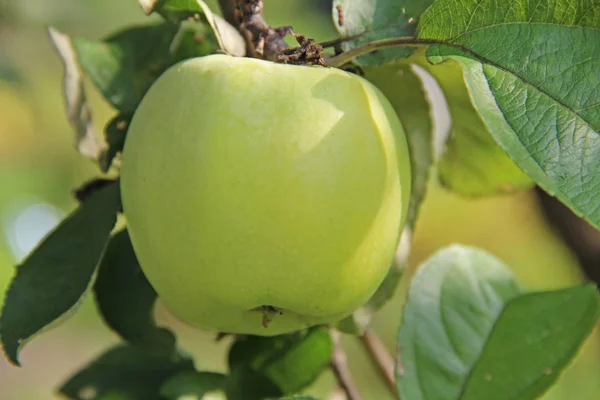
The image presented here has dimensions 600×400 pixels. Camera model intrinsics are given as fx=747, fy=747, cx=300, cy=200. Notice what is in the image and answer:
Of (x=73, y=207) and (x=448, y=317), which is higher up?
(x=448, y=317)

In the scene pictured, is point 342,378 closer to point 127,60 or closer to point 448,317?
point 448,317

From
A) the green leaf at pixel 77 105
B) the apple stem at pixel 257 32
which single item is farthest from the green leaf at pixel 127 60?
the apple stem at pixel 257 32

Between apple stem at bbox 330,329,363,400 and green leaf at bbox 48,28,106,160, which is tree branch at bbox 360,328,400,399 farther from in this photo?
green leaf at bbox 48,28,106,160

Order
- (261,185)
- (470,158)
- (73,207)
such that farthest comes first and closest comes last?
(73,207), (470,158), (261,185)


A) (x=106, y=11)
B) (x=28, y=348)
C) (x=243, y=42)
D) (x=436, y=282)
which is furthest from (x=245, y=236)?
(x=28, y=348)

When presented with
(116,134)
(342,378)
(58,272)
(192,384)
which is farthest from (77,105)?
(342,378)

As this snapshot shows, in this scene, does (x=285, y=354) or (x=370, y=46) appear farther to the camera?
(x=285, y=354)
